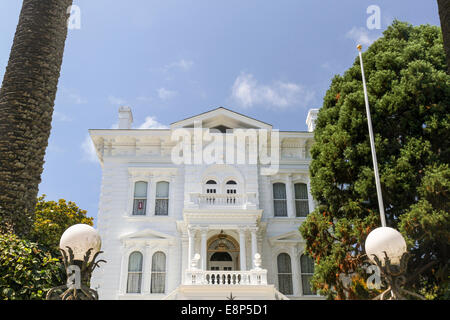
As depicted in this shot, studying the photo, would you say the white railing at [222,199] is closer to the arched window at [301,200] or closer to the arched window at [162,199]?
the arched window at [162,199]

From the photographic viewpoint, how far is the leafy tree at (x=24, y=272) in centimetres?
626

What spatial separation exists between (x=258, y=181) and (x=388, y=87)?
31.4ft

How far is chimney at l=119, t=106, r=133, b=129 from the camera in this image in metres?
25.1

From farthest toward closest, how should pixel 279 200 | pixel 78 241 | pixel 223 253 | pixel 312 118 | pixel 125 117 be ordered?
pixel 312 118
pixel 125 117
pixel 279 200
pixel 223 253
pixel 78 241

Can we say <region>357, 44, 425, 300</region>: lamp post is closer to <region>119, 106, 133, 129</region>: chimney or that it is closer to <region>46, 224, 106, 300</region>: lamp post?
<region>46, 224, 106, 300</region>: lamp post

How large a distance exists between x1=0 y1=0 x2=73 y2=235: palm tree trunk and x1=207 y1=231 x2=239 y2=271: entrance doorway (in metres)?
14.4

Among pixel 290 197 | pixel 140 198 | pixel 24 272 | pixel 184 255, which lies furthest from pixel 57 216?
pixel 24 272

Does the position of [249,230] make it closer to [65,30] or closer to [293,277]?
[293,277]

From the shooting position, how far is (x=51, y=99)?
32.4 ft

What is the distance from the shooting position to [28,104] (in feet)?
30.5

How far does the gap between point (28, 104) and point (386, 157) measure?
11456 mm

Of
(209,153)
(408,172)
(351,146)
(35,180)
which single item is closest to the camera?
(35,180)

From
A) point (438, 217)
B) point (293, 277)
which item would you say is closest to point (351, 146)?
point (438, 217)

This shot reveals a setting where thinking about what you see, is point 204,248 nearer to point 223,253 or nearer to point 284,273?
point 223,253
